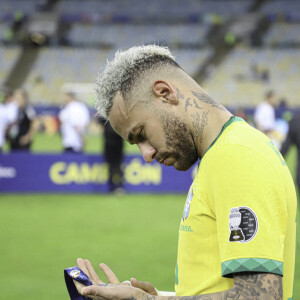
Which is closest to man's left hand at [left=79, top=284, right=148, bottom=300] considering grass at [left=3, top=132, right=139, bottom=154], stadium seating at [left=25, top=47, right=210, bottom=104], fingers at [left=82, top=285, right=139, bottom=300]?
fingers at [left=82, top=285, right=139, bottom=300]

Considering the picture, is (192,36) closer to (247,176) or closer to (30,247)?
(30,247)

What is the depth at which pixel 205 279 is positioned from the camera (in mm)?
1859

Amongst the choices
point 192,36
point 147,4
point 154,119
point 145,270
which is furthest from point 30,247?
point 147,4

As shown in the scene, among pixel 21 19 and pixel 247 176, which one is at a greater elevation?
pixel 21 19

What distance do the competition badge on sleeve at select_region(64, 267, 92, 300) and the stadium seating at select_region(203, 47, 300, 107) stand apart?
3135 centimetres

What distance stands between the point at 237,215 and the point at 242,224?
1.3 inches

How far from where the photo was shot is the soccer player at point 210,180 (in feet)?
5.42

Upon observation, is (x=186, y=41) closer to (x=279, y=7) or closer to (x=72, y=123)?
(x=279, y=7)

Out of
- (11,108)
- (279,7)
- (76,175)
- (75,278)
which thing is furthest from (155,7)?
(75,278)

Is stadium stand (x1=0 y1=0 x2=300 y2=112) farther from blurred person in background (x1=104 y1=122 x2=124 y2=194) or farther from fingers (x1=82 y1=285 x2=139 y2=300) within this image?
fingers (x1=82 y1=285 x2=139 y2=300)

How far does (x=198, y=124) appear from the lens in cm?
198

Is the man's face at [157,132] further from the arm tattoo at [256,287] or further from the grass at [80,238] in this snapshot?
the grass at [80,238]

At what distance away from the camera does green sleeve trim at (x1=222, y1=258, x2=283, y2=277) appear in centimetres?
164

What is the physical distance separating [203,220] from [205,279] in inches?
8.1
